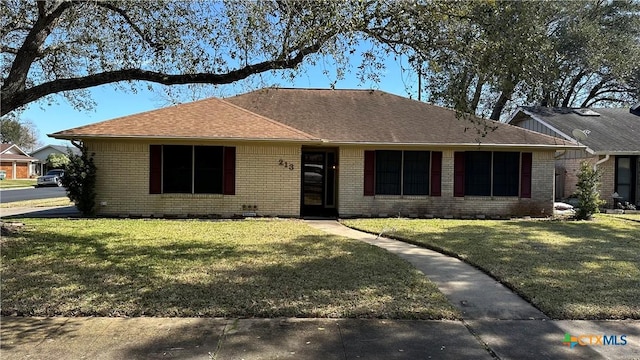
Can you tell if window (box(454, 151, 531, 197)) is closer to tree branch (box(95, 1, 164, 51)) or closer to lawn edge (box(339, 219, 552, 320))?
lawn edge (box(339, 219, 552, 320))

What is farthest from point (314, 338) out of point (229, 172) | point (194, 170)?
point (194, 170)

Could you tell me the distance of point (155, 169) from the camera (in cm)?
1381

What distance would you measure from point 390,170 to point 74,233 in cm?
952

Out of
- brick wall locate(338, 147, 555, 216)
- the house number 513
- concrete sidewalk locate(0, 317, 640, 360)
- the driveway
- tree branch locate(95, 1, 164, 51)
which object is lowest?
concrete sidewalk locate(0, 317, 640, 360)

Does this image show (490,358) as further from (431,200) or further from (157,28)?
(431,200)

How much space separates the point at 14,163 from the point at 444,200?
60188mm

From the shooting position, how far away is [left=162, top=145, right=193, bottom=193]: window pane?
13883mm

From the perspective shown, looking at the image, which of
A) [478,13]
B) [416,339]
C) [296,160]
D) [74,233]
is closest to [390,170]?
[296,160]

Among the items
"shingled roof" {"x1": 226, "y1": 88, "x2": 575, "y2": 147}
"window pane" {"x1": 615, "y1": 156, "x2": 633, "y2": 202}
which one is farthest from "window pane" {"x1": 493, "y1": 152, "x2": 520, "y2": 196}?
"window pane" {"x1": 615, "y1": 156, "x2": 633, "y2": 202}

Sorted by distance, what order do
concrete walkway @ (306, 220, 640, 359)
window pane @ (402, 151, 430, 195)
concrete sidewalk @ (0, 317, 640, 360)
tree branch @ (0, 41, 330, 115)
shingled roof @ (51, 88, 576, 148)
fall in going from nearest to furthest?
1. concrete sidewalk @ (0, 317, 640, 360)
2. concrete walkway @ (306, 220, 640, 359)
3. tree branch @ (0, 41, 330, 115)
4. shingled roof @ (51, 88, 576, 148)
5. window pane @ (402, 151, 430, 195)

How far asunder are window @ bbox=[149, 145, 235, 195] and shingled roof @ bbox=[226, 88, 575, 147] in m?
2.58

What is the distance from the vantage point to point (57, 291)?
558 cm

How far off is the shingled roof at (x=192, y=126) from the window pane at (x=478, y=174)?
5.72 metres

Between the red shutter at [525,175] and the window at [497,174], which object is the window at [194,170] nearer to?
the window at [497,174]
